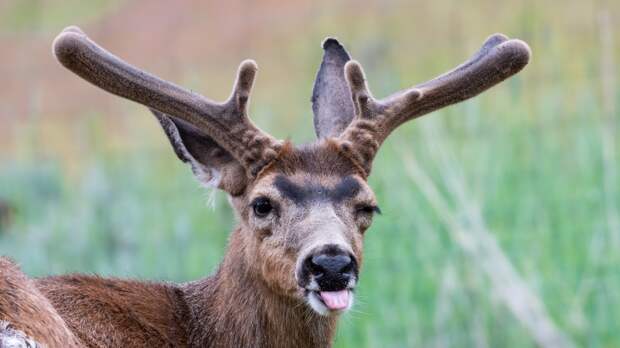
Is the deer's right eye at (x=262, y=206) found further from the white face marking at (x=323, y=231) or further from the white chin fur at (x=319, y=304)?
the white chin fur at (x=319, y=304)

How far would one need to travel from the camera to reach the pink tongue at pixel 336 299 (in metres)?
7.71

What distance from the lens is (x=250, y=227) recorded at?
27.3ft

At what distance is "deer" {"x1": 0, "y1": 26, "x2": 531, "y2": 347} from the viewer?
7910 mm

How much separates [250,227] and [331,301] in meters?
0.79

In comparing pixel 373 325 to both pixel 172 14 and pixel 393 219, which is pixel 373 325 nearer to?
pixel 393 219

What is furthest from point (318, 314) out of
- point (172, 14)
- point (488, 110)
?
point (172, 14)

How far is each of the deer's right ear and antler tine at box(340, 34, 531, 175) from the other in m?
0.61

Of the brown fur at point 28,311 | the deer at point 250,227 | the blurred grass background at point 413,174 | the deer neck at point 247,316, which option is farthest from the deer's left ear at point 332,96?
the blurred grass background at point 413,174

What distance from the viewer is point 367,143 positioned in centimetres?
856

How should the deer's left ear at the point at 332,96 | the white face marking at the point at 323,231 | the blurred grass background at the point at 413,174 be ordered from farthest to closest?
the blurred grass background at the point at 413,174 < the deer's left ear at the point at 332,96 < the white face marking at the point at 323,231

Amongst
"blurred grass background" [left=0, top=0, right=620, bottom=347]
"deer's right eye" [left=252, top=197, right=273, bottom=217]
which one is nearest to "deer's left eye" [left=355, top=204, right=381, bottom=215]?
"deer's right eye" [left=252, top=197, right=273, bottom=217]

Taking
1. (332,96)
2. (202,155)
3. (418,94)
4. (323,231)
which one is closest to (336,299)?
(323,231)

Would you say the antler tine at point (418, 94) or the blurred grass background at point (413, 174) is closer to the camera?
the antler tine at point (418, 94)

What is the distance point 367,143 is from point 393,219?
433 cm
